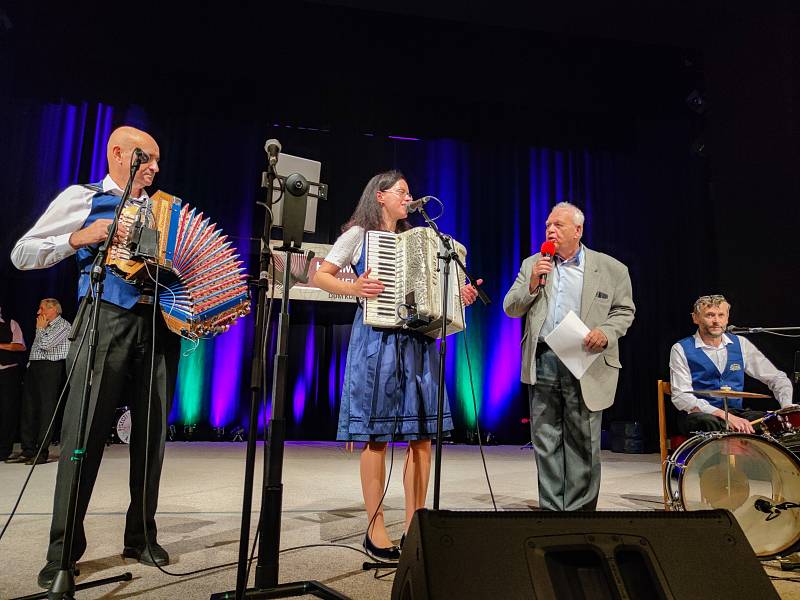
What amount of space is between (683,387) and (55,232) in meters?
3.81

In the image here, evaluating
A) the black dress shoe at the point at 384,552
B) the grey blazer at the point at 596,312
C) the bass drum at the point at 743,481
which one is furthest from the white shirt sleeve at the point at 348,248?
the bass drum at the point at 743,481

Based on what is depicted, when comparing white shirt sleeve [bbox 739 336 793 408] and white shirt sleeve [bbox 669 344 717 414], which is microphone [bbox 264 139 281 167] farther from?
white shirt sleeve [bbox 739 336 793 408]

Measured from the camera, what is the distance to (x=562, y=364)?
113 inches

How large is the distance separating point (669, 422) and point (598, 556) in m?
6.86

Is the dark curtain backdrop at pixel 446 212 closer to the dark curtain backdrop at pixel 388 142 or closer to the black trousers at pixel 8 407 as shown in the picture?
the dark curtain backdrop at pixel 388 142

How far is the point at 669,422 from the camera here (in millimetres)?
7500

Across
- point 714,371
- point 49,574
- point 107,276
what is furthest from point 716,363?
point 49,574

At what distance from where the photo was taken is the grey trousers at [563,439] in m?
2.81

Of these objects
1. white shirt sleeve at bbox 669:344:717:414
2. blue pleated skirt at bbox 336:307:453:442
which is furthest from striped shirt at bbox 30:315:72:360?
white shirt sleeve at bbox 669:344:717:414

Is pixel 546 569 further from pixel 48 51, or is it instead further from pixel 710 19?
pixel 48 51

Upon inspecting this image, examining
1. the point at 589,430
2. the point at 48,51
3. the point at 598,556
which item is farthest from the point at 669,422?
the point at 48,51

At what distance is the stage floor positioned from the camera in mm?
2254

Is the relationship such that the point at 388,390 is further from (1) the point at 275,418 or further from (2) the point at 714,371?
(2) the point at 714,371

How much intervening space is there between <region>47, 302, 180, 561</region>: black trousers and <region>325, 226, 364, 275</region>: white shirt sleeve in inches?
32.2
